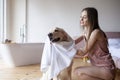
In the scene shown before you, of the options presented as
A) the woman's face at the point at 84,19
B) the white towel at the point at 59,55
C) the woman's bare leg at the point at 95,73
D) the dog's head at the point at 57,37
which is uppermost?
the woman's face at the point at 84,19

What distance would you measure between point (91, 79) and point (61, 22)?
3.36m

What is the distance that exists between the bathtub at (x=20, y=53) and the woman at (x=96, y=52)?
2.24 m

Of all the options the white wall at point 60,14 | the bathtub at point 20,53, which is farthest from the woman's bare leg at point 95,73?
the white wall at point 60,14

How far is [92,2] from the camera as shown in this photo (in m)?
5.10

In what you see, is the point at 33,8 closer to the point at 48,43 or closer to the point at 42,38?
the point at 42,38

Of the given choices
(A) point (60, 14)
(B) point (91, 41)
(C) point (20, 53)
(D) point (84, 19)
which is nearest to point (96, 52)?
(B) point (91, 41)

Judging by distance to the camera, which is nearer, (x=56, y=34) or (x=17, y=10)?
(x=56, y=34)

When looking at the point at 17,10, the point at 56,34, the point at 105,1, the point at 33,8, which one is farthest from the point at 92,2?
the point at 56,34

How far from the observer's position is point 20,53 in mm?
3971

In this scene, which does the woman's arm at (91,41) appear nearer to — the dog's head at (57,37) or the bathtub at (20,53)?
the dog's head at (57,37)

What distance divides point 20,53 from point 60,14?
1.70m

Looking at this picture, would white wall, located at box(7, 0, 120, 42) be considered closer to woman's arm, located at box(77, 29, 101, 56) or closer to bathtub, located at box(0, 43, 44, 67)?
bathtub, located at box(0, 43, 44, 67)

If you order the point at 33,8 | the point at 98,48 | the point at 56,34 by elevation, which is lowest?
the point at 98,48

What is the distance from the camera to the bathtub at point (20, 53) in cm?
380
